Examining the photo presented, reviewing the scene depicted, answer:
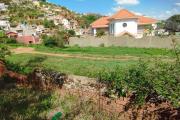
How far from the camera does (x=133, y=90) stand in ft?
27.3

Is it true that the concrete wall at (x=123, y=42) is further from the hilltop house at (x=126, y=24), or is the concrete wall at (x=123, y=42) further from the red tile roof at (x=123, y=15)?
the red tile roof at (x=123, y=15)

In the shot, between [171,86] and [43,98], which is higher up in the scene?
[171,86]

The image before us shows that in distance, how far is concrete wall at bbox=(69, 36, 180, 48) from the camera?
37156 mm

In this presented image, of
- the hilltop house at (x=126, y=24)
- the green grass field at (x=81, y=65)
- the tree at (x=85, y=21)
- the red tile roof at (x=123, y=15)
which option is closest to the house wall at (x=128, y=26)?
the hilltop house at (x=126, y=24)

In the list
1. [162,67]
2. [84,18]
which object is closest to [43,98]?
[162,67]

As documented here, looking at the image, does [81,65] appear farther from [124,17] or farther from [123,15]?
[123,15]

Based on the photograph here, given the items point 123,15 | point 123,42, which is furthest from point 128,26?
→ point 123,42

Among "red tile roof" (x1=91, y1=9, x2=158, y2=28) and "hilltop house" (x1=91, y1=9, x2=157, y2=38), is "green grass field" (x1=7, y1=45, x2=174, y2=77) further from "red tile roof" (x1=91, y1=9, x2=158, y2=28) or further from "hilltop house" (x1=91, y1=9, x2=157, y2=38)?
"red tile roof" (x1=91, y1=9, x2=158, y2=28)

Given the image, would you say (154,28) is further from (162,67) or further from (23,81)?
(23,81)

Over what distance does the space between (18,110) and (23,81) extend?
→ 13.1 feet

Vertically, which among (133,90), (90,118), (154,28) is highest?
(154,28)

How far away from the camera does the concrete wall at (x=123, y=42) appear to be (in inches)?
1463

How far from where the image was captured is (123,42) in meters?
41.9

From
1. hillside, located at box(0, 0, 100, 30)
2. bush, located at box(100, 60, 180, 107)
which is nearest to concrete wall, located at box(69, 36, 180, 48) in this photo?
bush, located at box(100, 60, 180, 107)
